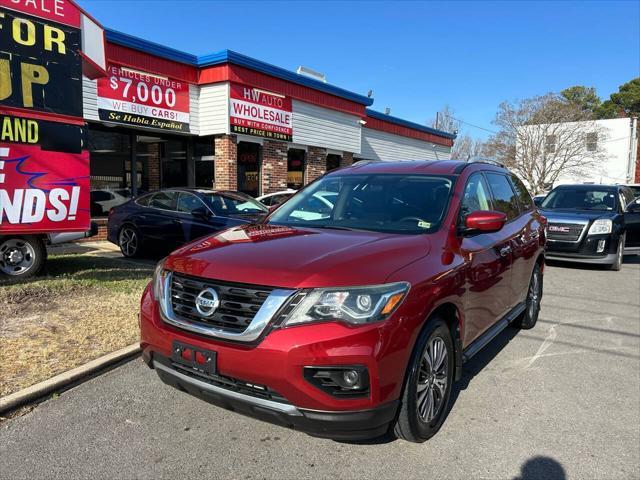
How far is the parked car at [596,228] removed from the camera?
9453 mm

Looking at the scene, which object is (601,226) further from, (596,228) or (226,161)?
(226,161)

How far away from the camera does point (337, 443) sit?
3.02 m

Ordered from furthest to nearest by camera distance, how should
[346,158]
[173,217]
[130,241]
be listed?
[346,158] < [130,241] < [173,217]

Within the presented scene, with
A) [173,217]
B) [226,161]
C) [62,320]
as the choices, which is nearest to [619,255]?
[173,217]

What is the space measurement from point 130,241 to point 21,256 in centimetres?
287

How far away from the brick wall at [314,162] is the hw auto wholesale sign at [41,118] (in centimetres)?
990

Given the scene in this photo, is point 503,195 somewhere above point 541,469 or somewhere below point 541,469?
above

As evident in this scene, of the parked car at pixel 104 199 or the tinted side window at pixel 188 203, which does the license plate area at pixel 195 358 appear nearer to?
the tinted side window at pixel 188 203

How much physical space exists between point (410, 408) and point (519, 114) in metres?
39.3

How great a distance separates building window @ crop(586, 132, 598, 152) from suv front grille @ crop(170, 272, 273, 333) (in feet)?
141

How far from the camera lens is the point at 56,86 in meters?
6.29

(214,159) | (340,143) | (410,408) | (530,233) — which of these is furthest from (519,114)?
(410,408)

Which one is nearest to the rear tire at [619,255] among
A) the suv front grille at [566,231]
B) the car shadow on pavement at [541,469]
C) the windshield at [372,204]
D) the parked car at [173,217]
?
the suv front grille at [566,231]

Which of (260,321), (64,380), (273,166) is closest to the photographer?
(260,321)
